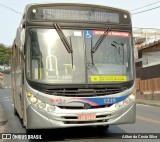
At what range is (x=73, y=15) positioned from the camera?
31.8ft

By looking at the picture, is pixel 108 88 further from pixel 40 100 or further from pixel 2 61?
pixel 2 61

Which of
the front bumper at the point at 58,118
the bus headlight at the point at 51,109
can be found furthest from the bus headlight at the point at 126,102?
the bus headlight at the point at 51,109

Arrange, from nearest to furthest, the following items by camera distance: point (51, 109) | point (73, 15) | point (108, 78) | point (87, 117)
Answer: point (51, 109) < point (87, 117) < point (108, 78) < point (73, 15)

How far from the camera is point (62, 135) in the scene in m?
10.7

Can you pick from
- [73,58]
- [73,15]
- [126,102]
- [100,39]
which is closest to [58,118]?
[73,58]

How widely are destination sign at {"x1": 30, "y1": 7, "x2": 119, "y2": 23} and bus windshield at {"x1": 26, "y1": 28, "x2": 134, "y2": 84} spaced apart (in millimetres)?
343

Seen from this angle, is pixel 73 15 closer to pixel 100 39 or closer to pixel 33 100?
pixel 100 39

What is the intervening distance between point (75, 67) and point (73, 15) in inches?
53.9

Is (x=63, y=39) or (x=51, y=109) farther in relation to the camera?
(x=63, y=39)

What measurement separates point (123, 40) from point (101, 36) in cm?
62

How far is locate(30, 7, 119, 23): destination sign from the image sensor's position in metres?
9.47

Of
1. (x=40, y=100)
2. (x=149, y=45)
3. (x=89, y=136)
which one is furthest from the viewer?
(x=149, y=45)

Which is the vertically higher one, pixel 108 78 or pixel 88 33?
pixel 88 33

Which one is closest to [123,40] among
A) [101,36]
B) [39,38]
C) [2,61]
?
[101,36]
